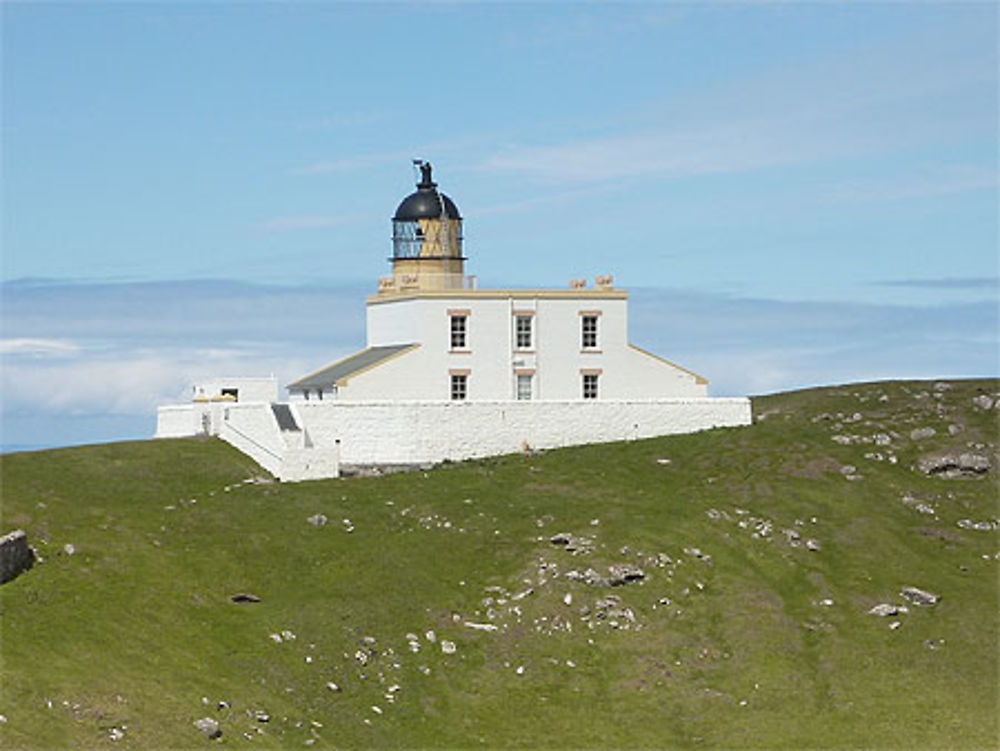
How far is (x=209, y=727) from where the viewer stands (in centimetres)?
5384

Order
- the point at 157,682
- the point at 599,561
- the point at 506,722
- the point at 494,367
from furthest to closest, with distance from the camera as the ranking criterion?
the point at 494,367 < the point at 599,561 < the point at 506,722 < the point at 157,682

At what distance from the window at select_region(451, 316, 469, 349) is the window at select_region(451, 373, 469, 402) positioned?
5.06ft

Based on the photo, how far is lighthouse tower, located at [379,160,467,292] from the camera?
95.5m

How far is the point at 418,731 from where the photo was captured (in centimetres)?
5831

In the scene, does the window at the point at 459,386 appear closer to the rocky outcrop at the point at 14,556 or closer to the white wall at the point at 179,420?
the white wall at the point at 179,420

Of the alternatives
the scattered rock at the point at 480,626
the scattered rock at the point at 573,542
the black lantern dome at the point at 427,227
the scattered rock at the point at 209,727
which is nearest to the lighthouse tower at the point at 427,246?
the black lantern dome at the point at 427,227

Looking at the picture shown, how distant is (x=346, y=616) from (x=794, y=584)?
18.4m

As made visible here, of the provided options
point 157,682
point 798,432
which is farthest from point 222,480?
point 798,432

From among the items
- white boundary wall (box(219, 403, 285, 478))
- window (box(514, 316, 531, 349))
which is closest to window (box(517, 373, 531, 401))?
window (box(514, 316, 531, 349))

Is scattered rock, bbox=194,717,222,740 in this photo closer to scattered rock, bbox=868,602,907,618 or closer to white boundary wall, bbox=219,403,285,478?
white boundary wall, bbox=219,403,285,478

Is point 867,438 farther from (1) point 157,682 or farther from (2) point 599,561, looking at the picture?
(1) point 157,682

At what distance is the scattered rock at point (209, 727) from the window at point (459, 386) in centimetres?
3730

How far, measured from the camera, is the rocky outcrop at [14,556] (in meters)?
60.7

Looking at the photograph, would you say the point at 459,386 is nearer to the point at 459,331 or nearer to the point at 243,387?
the point at 459,331
